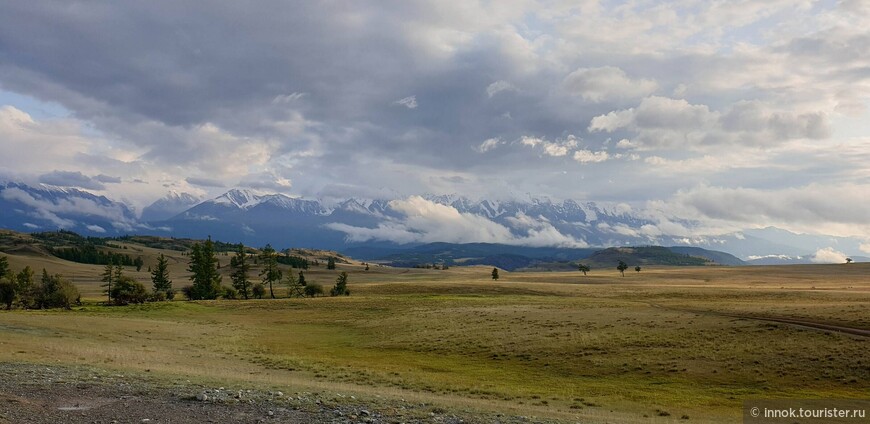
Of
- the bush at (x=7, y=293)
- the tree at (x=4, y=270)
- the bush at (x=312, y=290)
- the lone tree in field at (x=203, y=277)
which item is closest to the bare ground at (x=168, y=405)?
the bush at (x=7, y=293)

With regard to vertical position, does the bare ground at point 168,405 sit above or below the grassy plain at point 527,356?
above

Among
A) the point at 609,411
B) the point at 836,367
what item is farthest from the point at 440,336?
the point at 836,367

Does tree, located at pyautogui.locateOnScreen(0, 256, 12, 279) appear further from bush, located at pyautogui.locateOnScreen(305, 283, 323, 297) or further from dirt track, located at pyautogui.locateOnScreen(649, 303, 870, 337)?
dirt track, located at pyautogui.locateOnScreen(649, 303, 870, 337)

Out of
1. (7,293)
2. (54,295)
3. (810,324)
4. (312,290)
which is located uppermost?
(810,324)

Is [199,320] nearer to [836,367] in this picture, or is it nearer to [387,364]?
[387,364]

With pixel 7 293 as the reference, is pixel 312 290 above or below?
below

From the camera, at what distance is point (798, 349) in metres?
36.3

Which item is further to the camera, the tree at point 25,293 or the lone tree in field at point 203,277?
the lone tree in field at point 203,277

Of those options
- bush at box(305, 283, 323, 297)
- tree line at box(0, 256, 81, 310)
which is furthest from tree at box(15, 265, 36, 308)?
bush at box(305, 283, 323, 297)

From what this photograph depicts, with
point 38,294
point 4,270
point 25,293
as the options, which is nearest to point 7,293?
point 25,293

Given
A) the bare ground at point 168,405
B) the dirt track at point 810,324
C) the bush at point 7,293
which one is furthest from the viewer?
the bush at point 7,293

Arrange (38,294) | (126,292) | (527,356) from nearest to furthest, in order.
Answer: (527,356), (38,294), (126,292)

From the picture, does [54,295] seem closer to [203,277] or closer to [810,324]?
[203,277]

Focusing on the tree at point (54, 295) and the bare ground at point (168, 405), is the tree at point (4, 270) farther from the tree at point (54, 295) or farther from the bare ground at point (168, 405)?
the bare ground at point (168, 405)
